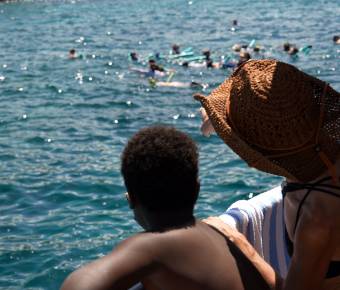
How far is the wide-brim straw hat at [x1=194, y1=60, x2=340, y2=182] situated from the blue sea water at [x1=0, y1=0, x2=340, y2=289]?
13.8 ft

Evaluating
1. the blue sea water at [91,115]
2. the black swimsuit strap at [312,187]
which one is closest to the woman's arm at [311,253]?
the black swimsuit strap at [312,187]

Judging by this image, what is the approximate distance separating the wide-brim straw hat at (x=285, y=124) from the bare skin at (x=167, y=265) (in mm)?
423

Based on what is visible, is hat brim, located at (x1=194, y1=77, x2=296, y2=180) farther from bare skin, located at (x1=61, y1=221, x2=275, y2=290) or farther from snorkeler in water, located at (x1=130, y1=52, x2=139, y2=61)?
snorkeler in water, located at (x1=130, y1=52, x2=139, y2=61)

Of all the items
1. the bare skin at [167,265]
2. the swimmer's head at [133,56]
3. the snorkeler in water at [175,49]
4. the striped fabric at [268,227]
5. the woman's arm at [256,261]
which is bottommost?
the snorkeler in water at [175,49]

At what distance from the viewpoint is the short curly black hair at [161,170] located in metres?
2.43

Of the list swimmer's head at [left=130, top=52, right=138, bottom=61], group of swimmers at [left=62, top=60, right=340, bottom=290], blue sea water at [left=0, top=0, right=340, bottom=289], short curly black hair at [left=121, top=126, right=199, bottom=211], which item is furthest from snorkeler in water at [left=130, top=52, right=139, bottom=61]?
short curly black hair at [left=121, top=126, right=199, bottom=211]

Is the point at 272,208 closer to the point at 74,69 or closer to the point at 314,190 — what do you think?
the point at 314,190

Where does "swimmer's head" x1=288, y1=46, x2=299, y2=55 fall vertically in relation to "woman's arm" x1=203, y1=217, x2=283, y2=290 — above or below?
below

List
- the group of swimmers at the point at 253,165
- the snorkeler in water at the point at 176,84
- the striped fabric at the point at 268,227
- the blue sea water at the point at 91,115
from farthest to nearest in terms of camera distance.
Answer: the snorkeler in water at the point at 176,84
the blue sea water at the point at 91,115
the striped fabric at the point at 268,227
the group of swimmers at the point at 253,165

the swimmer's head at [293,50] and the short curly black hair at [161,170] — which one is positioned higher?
the short curly black hair at [161,170]

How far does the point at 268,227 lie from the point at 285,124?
1080 millimetres

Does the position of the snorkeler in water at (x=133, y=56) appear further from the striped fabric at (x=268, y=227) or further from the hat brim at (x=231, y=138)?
the hat brim at (x=231, y=138)

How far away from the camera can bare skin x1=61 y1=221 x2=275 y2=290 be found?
2234 mm

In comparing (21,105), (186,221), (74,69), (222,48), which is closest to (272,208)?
(186,221)
